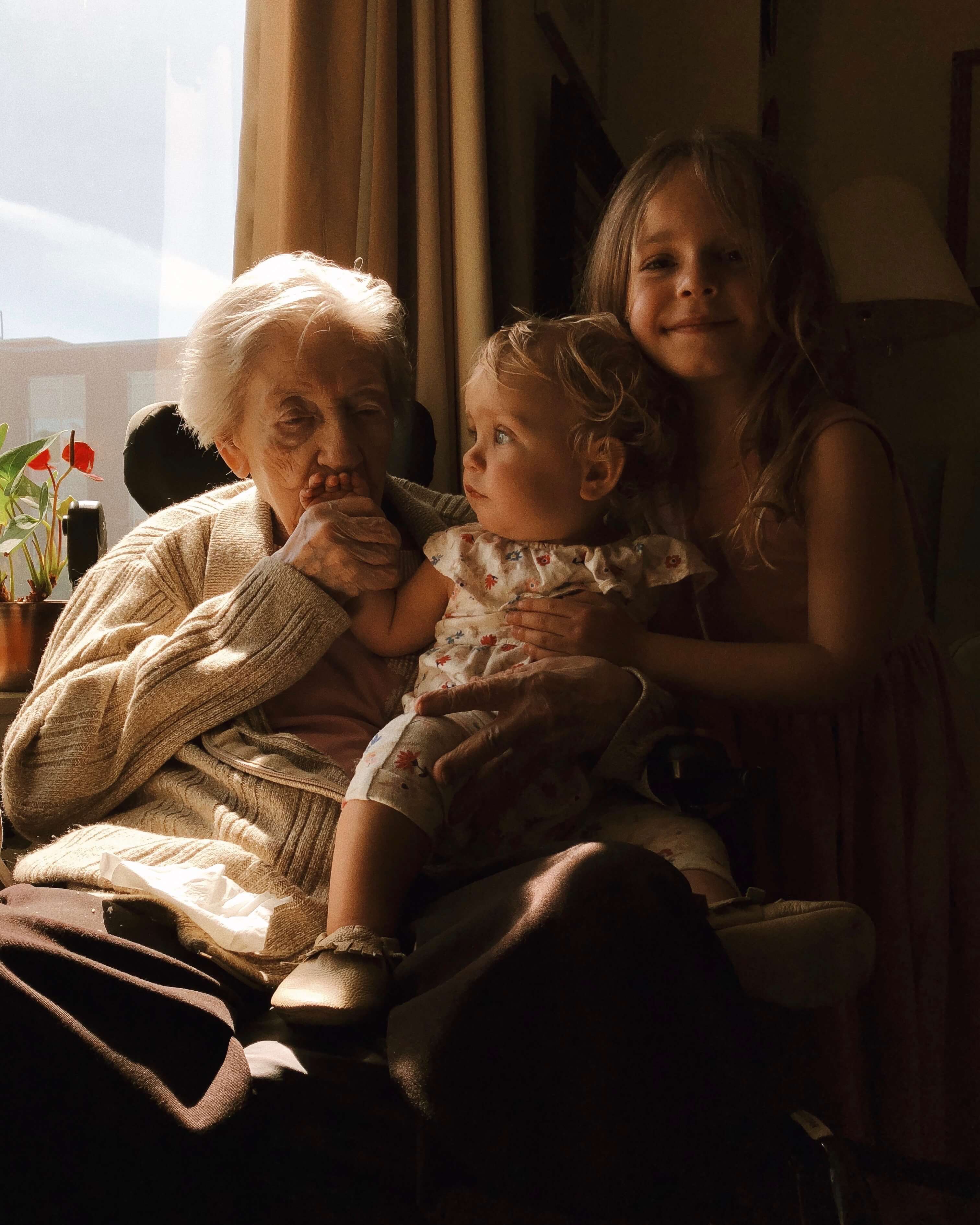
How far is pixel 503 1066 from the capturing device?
0.69m

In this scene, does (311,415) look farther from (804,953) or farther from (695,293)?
(804,953)

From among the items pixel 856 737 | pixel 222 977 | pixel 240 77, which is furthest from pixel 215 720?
pixel 240 77

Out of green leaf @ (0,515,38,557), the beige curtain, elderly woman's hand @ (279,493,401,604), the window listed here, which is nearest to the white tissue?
elderly woman's hand @ (279,493,401,604)

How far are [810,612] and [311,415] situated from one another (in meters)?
0.68

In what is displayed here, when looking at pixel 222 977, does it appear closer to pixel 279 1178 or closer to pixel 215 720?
pixel 279 1178

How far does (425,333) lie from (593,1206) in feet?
5.59

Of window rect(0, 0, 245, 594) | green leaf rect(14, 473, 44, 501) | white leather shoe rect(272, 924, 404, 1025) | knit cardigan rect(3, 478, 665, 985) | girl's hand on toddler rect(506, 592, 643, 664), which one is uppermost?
window rect(0, 0, 245, 594)

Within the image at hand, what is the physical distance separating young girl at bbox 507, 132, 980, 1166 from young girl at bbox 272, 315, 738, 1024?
6 cm

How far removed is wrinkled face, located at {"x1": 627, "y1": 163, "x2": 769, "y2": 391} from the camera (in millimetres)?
1301

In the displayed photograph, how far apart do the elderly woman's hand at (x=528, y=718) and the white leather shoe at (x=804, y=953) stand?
0.28 metres

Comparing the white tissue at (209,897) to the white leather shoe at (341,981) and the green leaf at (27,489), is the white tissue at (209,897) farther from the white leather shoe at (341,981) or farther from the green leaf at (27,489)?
the green leaf at (27,489)

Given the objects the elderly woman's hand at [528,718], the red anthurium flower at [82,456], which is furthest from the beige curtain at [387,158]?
the elderly woman's hand at [528,718]

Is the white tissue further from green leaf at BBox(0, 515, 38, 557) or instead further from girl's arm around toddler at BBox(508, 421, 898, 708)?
green leaf at BBox(0, 515, 38, 557)

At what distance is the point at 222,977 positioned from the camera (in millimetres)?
926
